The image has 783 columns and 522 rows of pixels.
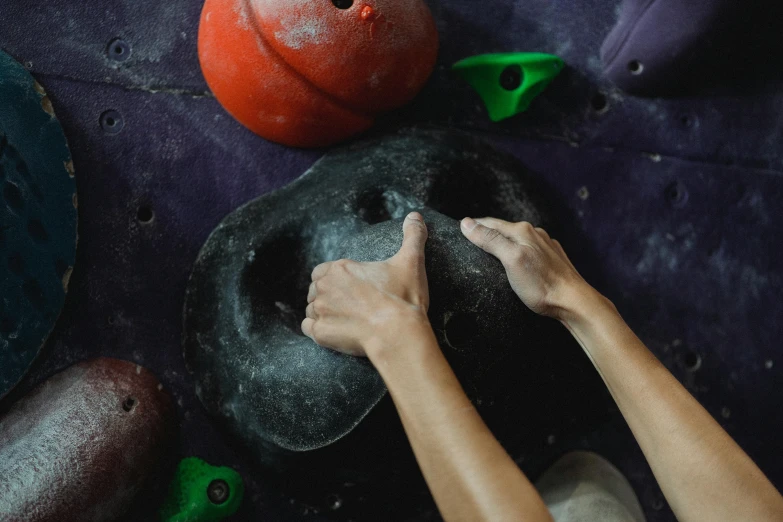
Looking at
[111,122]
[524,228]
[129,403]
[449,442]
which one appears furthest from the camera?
[111,122]

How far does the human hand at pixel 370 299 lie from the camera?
4.39ft

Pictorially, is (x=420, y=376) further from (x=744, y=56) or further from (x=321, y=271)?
(x=744, y=56)

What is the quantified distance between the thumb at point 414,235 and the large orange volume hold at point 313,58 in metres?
0.48

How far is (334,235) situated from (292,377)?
402 mm

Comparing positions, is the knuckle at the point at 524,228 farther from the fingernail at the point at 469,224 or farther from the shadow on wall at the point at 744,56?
the shadow on wall at the point at 744,56

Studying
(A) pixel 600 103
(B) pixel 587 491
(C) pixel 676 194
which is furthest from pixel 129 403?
(C) pixel 676 194

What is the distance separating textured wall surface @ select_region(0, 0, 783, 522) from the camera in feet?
6.63

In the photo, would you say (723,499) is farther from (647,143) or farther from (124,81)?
(124,81)

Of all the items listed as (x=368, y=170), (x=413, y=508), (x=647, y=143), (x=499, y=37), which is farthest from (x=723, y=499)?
(x=499, y=37)

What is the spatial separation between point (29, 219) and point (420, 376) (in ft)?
4.13

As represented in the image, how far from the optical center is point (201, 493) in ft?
6.08

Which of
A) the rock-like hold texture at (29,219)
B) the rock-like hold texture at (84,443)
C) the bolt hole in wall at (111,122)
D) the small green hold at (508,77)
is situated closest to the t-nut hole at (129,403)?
the rock-like hold texture at (84,443)

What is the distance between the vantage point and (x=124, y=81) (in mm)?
2064

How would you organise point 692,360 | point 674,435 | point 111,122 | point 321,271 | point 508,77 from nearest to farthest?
1. point 674,435
2. point 321,271
3. point 111,122
4. point 508,77
5. point 692,360
